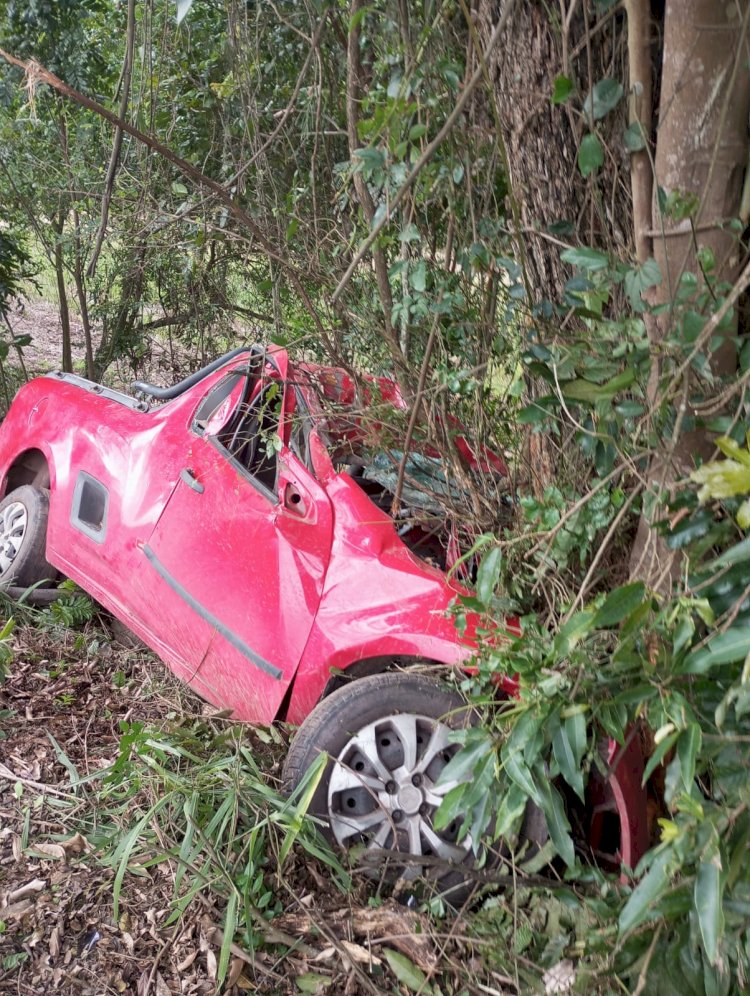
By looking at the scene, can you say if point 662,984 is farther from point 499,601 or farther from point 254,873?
point 254,873

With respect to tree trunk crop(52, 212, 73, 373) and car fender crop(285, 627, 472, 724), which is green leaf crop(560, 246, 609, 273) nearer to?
car fender crop(285, 627, 472, 724)

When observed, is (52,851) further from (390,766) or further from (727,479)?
(727,479)

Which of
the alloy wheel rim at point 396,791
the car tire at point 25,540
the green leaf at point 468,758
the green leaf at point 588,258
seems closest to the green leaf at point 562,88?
the green leaf at point 588,258

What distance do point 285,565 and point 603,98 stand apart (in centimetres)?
186

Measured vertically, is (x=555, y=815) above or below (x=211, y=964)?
above

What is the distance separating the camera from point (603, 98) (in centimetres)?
244

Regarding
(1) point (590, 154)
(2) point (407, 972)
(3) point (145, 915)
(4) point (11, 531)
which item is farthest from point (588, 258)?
(4) point (11, 531)

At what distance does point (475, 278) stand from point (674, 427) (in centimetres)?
118

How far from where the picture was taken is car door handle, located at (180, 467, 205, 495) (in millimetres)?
3494

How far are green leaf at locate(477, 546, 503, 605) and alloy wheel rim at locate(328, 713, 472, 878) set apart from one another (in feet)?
2.33

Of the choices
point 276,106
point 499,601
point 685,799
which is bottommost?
point 499,601

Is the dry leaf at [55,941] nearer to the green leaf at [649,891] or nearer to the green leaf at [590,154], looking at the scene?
the green leaf at [649,891]

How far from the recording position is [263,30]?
4305 millimetres

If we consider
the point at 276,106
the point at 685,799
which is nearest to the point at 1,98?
the point at 276,106
